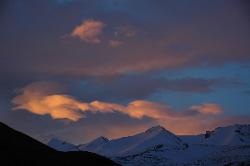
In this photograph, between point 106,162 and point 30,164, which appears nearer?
point 30,164

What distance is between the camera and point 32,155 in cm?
7206

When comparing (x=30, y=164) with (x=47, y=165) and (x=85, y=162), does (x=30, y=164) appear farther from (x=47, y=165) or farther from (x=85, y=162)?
(x=85, y=162)

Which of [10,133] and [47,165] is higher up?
[10,133]

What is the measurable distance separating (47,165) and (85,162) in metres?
5.63

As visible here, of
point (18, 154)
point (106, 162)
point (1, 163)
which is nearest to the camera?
point (1, 163)

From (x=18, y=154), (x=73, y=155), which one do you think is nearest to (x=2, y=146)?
(x=18, y=154)

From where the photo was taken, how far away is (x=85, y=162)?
72938mm

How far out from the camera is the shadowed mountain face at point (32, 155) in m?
69.6

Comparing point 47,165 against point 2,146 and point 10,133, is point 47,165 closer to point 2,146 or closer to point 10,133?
point 2,146

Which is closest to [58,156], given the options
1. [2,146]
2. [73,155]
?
[73,155]

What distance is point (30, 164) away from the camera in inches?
2717

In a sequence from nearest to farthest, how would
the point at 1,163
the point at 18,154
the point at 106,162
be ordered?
the point at 1,163
the point at 18,154
the point at 106,162

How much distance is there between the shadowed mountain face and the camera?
6956 centimetres

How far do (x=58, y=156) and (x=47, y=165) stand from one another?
4191 mm
